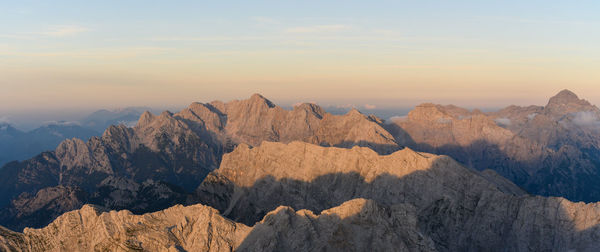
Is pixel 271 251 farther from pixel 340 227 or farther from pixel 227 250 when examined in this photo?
pixel 340 227

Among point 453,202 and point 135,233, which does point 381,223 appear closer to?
point 453,202

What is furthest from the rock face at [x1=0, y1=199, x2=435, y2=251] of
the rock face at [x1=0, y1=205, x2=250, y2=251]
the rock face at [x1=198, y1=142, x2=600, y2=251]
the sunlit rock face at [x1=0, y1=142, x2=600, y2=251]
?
the rock face at [x1=198, y1=142, x2=600, y2=251]

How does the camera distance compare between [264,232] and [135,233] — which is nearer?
[264,232]

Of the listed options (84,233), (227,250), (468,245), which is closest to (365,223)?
(227,250)

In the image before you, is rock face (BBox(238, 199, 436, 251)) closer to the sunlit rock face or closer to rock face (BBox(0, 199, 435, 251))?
rock face (BBox(0, 199, 435, 251))

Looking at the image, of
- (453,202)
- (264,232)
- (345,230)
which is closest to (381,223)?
(345,230)

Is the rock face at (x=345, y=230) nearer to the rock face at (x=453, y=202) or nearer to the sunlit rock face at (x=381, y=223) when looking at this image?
the sunlit rock face at (x=381, y=223)

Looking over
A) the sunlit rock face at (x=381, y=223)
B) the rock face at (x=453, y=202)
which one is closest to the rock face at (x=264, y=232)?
the sunlit rock face at (x=381, y=223)

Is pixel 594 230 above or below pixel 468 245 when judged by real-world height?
above
